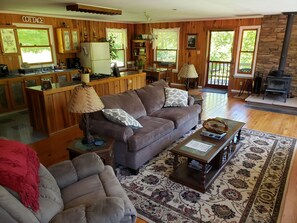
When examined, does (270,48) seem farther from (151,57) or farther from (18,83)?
(18,83)

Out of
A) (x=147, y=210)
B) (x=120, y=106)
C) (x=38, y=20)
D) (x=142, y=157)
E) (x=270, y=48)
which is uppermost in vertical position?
(x=38, y=20)

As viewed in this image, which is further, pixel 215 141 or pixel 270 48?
pixel 270 48

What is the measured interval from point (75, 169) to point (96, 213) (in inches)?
24.8

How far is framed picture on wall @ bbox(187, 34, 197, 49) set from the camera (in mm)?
8078

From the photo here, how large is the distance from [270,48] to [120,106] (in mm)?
5186

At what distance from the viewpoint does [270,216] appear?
2.24 metres

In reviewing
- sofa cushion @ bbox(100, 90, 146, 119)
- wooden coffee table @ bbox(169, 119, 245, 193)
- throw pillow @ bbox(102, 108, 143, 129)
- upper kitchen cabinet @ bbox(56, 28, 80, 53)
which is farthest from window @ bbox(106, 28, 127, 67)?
wooden coffee table @ bbox(169, 119, 245, 193)

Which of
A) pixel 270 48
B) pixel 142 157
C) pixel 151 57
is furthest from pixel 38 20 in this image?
pixel 270 48

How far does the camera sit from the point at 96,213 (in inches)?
60.3

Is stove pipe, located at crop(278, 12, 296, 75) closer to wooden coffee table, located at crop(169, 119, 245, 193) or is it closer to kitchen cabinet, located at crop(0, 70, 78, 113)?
wooden coffee table, located at crop(169, 119, 245, 193)

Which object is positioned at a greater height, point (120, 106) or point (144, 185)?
point (120, 106)

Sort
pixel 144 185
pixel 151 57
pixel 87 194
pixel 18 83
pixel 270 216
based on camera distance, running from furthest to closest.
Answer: pixel 151 57 → pixel 18 83 → pixel 144 185 → pixel 270 216 → pixel 87 194

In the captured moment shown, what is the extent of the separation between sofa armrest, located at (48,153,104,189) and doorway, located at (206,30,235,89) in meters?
6.66

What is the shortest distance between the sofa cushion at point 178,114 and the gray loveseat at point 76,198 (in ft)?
5.65
